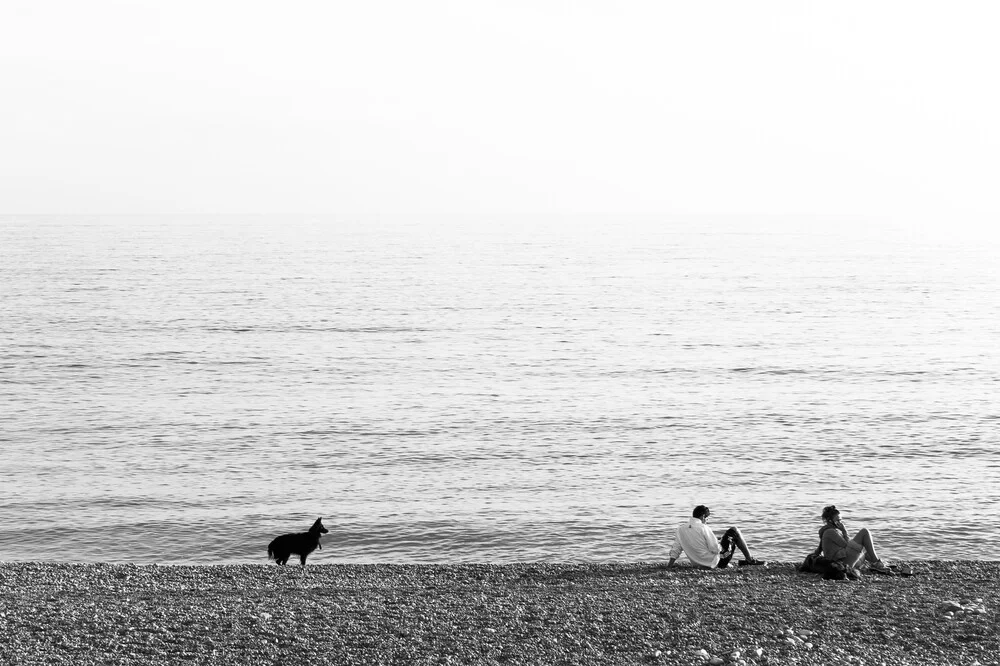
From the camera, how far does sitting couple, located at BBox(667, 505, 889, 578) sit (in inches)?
647

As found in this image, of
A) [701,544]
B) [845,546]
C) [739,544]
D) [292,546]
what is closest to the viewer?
[845,546]

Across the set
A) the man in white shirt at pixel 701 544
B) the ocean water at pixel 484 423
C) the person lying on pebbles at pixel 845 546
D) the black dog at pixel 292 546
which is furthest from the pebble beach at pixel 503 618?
the ocean water at pixel 484 423

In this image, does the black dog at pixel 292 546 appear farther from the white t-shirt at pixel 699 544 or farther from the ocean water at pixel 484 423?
the white t-shirt at pixel 699 544

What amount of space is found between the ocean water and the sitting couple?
377cm

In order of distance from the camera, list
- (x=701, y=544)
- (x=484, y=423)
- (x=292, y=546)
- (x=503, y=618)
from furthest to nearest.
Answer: (x=484, y=423) → (x=292, y=546) → (x=701, y=544) → (x=503, y=618)

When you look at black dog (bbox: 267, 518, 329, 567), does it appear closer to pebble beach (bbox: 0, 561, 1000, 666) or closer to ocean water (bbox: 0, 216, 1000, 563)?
pebble beach (bbox: 0, 561, 1000, 666)

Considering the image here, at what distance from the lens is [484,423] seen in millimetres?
35656

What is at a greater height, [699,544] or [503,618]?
[503,618]

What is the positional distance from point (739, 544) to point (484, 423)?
18.6 metres

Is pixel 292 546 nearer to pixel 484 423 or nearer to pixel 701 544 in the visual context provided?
pixel 701 544

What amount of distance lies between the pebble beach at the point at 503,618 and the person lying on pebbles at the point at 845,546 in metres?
0.33

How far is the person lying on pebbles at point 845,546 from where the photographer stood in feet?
53.8

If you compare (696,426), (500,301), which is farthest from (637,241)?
(696,426)

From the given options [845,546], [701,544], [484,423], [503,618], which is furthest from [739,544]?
[484,423]
